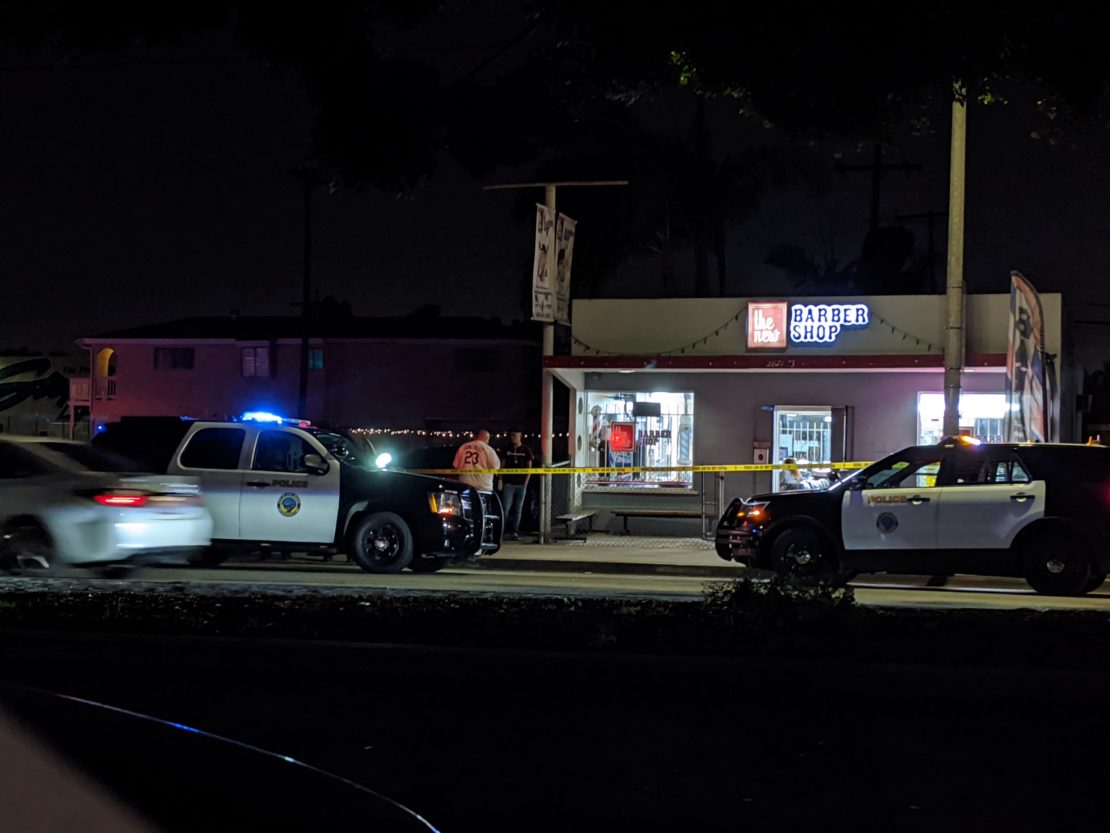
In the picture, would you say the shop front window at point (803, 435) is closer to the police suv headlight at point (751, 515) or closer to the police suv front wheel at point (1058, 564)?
the police suv headlight at point (751, 515)

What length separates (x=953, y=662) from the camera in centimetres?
844

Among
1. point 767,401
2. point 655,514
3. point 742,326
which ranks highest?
point 742,326

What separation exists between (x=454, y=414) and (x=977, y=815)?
130 feet

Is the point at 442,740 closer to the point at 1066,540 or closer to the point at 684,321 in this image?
the point at 1066,540

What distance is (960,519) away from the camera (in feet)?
48.4

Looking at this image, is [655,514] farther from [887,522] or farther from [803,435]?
[887,522]

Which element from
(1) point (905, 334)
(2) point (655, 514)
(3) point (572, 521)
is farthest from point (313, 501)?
(1) point (905, 334)

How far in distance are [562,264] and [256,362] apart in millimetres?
26975

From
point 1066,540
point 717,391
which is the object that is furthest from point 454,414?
point 1066,540

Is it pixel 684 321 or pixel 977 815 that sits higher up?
pixel 684 321

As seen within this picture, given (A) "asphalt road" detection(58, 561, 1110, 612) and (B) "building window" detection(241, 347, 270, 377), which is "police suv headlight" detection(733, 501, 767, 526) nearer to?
(A) "asphalt road" detection(58, 561, 1110, 612)

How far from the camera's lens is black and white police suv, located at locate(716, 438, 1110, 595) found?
14.5m

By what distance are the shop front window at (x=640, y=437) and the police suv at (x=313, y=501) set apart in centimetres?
878

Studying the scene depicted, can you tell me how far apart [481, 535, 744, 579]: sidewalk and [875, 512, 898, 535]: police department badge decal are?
10.3 feet
